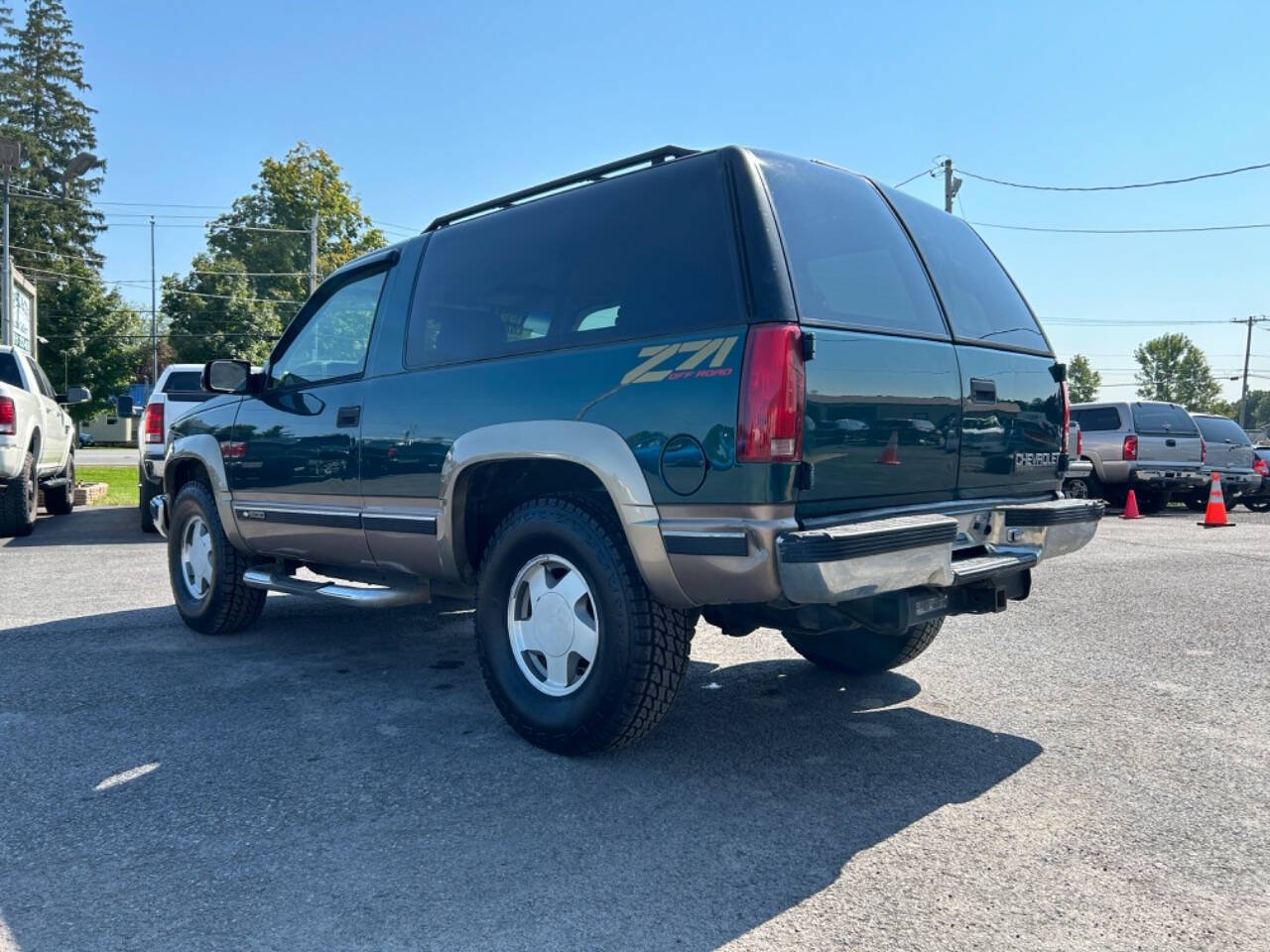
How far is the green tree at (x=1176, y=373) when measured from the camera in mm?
96250

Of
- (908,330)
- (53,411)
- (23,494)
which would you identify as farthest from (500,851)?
(53,411)

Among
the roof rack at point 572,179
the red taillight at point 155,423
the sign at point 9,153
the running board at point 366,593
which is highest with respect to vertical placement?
the sign at point 9,153

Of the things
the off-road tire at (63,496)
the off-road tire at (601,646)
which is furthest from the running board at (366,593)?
the off-road tire at (63,496)

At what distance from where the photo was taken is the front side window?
15.4 feet

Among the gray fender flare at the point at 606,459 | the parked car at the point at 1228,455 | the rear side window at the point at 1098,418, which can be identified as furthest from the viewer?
the parked car at the point at 1228,455

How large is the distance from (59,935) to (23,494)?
9.16m

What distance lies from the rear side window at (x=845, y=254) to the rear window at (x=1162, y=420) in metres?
13.5

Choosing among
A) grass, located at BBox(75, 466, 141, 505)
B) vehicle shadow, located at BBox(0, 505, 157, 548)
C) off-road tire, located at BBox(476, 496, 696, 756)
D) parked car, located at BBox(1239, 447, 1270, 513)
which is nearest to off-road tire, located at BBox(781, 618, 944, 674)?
off-road tire, located at BBox(476, 496, 696, 756)

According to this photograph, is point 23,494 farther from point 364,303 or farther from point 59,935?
point 59,935

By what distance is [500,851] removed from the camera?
2777 millimetres

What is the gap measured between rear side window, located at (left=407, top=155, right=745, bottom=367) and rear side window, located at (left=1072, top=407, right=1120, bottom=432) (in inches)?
548

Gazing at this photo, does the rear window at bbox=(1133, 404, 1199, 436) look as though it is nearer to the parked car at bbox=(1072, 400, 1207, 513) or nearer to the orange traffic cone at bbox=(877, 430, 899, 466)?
the parked car at bbox=(1072, 400, 1207, 513)

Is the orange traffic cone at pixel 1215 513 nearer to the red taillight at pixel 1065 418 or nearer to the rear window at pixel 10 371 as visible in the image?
the red taillight at pixel 1065 418

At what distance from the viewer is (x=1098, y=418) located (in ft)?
52.7
